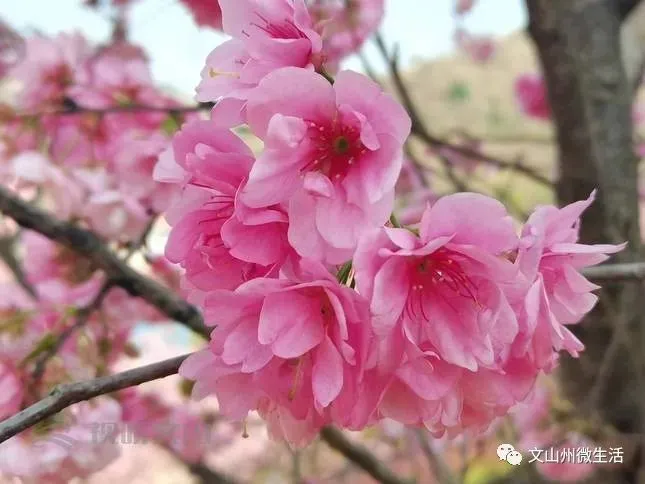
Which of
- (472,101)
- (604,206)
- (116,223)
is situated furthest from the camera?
(472,101)

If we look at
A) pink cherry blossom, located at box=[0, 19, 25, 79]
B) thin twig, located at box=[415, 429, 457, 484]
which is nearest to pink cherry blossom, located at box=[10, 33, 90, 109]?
pink cherry blossom, located at box=[0, 19, 25, 79]

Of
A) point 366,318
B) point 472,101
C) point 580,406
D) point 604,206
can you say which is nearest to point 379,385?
point 366,318

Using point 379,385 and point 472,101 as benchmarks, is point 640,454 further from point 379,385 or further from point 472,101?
point 472,101

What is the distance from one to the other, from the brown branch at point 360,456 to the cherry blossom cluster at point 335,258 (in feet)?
1.26

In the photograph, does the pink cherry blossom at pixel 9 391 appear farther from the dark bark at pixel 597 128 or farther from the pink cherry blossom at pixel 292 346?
the dark bark at pixel 597 128

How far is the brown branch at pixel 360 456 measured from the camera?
0.62 meters

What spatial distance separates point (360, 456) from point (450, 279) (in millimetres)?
452

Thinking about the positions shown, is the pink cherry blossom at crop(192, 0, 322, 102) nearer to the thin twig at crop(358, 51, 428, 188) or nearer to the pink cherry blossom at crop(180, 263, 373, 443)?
the pink cherry blossom at crop(180, 263, 373, 443)

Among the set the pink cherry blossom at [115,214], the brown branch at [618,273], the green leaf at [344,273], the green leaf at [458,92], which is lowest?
the green leaf at [458,92]

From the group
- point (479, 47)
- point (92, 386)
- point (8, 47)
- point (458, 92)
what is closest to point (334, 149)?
point (92, 386)

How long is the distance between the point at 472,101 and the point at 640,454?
1.76m

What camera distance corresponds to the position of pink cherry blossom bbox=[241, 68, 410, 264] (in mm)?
215

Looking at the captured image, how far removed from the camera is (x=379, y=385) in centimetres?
24

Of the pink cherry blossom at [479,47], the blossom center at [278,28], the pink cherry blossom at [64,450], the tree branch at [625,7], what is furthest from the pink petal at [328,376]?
the pink cherry blossom at [479,47]
